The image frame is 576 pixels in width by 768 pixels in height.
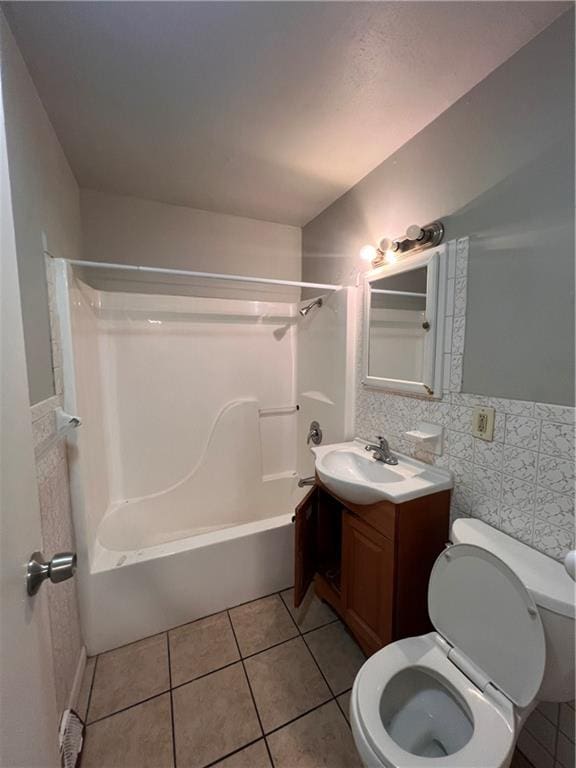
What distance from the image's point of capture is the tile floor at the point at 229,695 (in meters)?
1.09

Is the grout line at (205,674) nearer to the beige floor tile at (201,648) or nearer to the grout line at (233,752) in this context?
the beige floor tile at (201,648)

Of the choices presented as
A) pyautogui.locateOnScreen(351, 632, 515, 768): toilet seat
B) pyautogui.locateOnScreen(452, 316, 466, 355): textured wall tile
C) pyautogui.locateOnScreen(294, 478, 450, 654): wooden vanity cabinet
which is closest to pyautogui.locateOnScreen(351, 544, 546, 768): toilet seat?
pyautogui.locateOnScreen(351, 632, 515, 768): toilet seat

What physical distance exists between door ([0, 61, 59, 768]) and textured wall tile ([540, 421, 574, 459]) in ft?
4.40

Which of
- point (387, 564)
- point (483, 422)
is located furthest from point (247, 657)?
point (483, 422)

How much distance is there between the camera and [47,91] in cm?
117

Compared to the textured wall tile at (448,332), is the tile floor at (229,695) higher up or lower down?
lower down

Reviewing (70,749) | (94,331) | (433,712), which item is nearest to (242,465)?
(94,331)

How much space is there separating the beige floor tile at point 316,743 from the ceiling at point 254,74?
240 centimetres

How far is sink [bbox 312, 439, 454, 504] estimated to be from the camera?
4.01 feet

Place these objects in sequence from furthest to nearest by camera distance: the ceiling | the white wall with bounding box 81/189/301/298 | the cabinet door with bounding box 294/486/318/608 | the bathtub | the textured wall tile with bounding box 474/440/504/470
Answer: the white wall with bounding box 81/189/301/298
the cabinet door with bounding box 294/486/318/608
the bathtub
the textured wall tile with bounding box 474/440/504/470
the ceiling

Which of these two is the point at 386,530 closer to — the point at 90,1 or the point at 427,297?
the point at 427,297

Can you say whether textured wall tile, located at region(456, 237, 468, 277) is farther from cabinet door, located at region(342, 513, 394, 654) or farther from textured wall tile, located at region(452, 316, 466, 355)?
cabinet door, located at region(342, 513, 394, 654)

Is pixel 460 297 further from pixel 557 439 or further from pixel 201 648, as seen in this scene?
pixel 201 648

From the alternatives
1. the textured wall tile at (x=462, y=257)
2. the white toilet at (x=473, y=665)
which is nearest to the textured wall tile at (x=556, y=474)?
the white toilet at (x=473, y=665)
